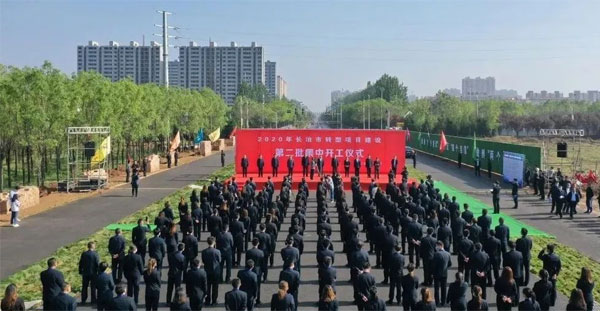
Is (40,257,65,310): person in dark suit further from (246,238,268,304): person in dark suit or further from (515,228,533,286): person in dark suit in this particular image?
(515,228,533,286): person in dark suit

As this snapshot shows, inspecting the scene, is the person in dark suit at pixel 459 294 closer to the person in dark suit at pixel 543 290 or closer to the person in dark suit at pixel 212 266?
the person in dark suit at pixel 543 290

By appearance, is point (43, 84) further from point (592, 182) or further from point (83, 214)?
point (592, 182)

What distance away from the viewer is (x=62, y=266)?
15.7m

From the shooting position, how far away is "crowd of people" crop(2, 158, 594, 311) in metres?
9.46

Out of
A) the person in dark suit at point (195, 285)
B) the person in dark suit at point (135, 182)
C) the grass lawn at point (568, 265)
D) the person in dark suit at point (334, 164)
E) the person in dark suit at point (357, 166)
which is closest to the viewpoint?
the person in dark suit at point (195, 285)

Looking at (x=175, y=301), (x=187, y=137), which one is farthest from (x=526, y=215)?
(x=187, y=137)

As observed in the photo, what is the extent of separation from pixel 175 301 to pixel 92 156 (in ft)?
86.1

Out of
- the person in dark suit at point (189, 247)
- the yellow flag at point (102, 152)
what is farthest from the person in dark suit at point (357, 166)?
the person in dark suit at point (189, 247)

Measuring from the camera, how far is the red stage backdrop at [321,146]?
34281 mm

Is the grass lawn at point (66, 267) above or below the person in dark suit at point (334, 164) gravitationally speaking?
below

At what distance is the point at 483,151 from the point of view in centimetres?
4100

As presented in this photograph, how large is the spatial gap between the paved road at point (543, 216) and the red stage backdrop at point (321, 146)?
13.0ft

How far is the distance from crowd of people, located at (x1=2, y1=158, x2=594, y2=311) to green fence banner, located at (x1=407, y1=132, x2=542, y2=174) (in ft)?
50.6

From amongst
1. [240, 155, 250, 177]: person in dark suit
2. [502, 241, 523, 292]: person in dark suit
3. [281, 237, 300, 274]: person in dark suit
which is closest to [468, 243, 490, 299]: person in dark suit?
[502, 241, 523, 292]: person in dark suit
